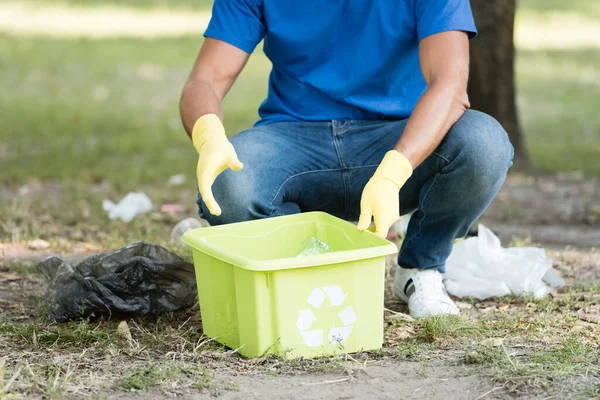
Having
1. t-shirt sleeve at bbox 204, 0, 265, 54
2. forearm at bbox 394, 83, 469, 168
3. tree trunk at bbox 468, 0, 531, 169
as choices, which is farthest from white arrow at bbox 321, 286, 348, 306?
tree trunk at bbox 468, 0, 531, 169

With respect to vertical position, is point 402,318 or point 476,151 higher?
point 476,151

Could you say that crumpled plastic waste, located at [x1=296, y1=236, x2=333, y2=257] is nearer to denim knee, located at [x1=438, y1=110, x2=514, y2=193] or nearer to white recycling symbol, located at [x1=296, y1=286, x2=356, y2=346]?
white recycling symbol, located at [x1=296, y1=286, x2=356, y2=346]

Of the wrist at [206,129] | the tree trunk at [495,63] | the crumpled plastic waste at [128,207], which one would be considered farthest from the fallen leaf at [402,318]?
the tree trunk at [495,63]

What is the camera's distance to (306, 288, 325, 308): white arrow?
2.18m

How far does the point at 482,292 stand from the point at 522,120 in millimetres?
4676

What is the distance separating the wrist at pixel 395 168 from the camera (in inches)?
93.9

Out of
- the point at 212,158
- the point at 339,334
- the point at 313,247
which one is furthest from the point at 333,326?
the point at 212,158

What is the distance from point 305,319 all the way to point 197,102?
2.68ft

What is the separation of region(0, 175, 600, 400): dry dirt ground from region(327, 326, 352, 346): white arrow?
0.04 m

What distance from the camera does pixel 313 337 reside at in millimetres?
2225

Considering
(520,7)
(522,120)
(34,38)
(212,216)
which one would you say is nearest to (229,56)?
(212,216)

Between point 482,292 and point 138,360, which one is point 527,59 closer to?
point 482,292

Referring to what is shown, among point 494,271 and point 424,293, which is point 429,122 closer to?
point 424,293

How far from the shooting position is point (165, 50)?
952cm
